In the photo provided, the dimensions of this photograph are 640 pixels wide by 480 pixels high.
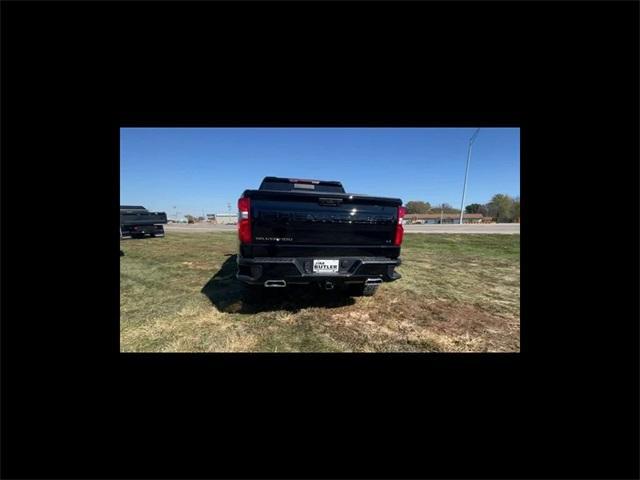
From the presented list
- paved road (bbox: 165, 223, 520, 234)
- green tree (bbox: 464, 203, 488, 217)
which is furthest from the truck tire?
green tree (bbox: 464, 203, 488, 217)

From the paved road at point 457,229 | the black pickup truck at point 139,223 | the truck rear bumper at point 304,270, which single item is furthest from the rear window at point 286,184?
the paved road at point 457,229

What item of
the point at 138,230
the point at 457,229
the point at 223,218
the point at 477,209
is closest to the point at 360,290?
the point at 138,230

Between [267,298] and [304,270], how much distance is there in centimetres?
155

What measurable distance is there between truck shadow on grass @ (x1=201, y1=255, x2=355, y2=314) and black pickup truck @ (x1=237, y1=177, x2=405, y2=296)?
0.98 meters

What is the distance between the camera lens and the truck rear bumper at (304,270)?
8.57 ft

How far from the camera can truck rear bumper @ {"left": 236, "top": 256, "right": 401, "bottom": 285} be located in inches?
103

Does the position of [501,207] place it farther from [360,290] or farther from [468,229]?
[360,290]

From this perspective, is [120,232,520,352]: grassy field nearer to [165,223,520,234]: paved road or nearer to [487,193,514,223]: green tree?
[165,223,520,234]: paved road

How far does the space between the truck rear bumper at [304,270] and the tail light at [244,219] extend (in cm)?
26
